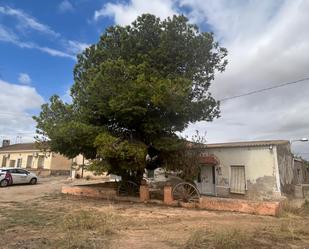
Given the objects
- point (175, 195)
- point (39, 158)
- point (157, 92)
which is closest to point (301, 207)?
point (175, 195)

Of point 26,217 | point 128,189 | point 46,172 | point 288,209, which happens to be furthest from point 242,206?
point 46,172

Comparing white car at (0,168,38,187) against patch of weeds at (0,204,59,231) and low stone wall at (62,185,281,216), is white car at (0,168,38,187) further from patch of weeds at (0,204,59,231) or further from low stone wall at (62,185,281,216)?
patch of weeds at (0,204,59,231)

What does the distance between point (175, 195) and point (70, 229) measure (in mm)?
8519

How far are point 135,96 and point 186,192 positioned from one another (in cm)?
570

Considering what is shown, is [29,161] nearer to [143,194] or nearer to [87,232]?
[143,194]

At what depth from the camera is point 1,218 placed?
37.3ft

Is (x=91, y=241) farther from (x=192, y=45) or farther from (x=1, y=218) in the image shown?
(x=192, y=45)

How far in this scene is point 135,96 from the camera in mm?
15438

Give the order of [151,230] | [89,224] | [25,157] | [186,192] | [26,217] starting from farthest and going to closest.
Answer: [25,157] < [186,192] < [26,217] < [151,230] < [89,224]

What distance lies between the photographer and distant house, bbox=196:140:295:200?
17.8 m

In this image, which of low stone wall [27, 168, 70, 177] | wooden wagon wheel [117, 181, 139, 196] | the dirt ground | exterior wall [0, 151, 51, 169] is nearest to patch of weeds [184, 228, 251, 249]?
the dirt ground

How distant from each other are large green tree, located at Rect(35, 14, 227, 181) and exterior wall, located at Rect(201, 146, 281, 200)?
3.41 meters

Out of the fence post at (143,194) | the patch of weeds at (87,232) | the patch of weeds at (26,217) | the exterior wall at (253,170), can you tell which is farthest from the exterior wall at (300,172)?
the patch of weeds at (26,217)

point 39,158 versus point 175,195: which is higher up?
point 39,158
